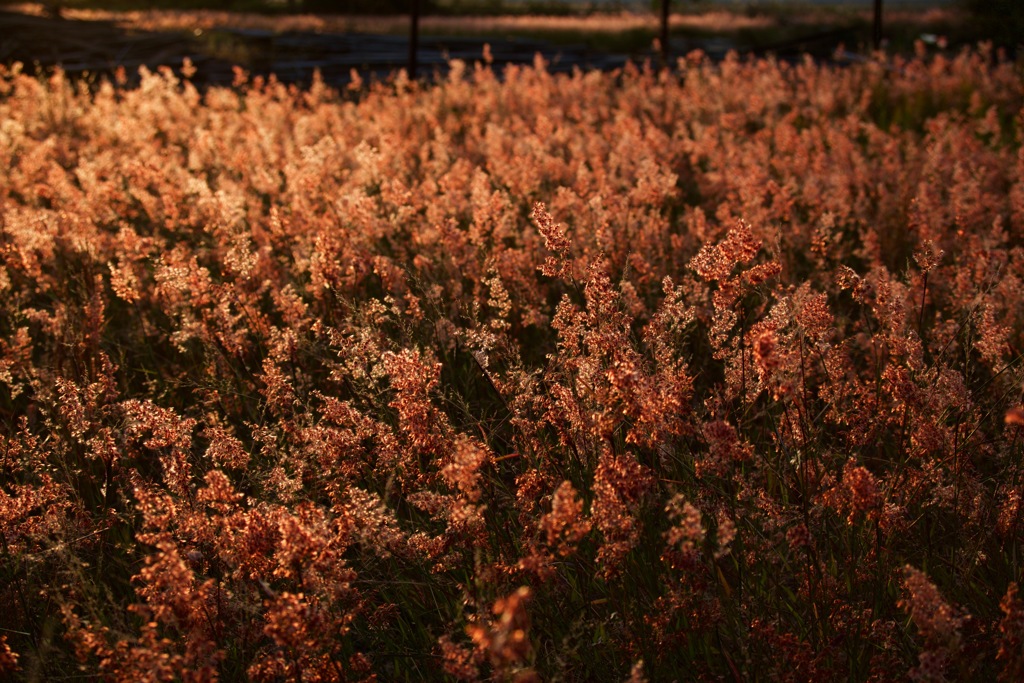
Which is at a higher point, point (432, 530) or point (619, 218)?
point (619, 218)

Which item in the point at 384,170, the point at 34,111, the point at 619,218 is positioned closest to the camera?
the point at 619,218

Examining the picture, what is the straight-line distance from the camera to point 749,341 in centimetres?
209

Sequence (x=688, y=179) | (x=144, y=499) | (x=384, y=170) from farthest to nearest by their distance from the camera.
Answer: (x=688, y=179)
(x=384, y=170)
(x=144, y=499)

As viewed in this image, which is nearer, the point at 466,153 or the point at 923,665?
the point at 923,665

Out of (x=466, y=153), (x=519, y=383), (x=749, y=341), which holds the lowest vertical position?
(x=519, y=383)

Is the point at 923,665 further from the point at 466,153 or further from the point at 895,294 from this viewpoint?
the point at 466,153

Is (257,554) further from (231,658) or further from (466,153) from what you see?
(466,153)

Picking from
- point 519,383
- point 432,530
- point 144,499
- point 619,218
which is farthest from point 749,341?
point 619,218

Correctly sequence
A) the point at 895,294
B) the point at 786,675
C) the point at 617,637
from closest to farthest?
the point at 786,675 < the point at 617,637 < the point at 895,294

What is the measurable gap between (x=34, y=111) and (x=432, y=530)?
902 cm

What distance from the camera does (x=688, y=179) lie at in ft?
21.4

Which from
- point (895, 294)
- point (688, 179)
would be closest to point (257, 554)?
point (895, 294)

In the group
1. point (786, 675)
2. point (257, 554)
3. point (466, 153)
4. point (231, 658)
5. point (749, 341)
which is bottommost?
point (231, 658)

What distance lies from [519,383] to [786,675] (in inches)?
42.0
